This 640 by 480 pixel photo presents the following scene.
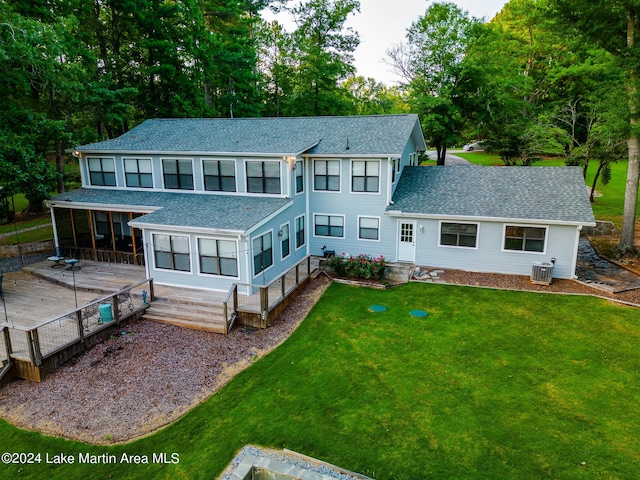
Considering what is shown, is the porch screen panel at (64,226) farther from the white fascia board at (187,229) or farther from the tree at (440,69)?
the tree at (440,69)

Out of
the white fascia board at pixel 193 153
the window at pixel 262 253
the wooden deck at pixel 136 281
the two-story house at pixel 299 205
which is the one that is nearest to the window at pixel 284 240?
the two-story house at pixel 299 205

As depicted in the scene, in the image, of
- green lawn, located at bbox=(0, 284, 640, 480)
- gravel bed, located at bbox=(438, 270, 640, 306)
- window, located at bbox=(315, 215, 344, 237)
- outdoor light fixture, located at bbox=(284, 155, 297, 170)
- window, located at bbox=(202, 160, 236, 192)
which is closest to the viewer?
green lawn, located at bbox=(0, 284, 640, 480)

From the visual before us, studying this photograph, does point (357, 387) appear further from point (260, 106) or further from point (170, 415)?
point (260, 106)

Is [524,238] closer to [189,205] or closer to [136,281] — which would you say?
[189,205]

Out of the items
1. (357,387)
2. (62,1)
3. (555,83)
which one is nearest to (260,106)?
(62,1)

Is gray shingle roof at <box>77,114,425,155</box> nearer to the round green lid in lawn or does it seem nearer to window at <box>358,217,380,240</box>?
window at <box>358,217,380,240</box>

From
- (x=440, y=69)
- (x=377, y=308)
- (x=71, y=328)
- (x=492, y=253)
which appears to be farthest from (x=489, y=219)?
(x=440, y=69)

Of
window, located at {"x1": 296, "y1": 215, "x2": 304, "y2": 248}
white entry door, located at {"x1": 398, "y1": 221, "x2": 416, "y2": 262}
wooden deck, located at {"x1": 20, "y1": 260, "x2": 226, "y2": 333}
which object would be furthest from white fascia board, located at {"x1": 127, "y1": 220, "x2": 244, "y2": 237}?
white entry door, located at {"x1": 398, "y1": 221, "x2": 416, "y2": 262}
